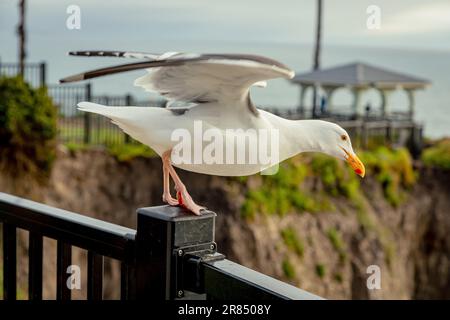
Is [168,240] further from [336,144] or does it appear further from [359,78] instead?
[359,78]

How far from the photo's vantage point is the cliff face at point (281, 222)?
512 inches

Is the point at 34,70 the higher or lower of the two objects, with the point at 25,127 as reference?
higher

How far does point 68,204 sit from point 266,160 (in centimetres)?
1139

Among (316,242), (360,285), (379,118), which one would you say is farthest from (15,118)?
(379,118)

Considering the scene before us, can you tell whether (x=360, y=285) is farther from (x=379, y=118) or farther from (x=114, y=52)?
(x=114, y=52)

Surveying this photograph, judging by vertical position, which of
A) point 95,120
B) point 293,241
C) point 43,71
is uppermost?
point 43,71

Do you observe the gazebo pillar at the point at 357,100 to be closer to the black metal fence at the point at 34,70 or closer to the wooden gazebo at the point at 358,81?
the wooden gazebo at the point at 358,81

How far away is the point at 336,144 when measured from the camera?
1883mm

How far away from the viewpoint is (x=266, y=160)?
1.73m

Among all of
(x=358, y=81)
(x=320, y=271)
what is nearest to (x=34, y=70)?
(x=320, y=271)

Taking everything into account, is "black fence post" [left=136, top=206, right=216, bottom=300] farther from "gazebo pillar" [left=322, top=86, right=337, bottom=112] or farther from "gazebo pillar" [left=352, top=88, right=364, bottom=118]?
"gazebo pillar" [left=322, top=86, right=337, bottom=112]

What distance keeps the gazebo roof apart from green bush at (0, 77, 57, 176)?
25.4 feet

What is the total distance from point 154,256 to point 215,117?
16.9 inches

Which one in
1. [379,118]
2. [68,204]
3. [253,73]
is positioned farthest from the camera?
[379,118]
